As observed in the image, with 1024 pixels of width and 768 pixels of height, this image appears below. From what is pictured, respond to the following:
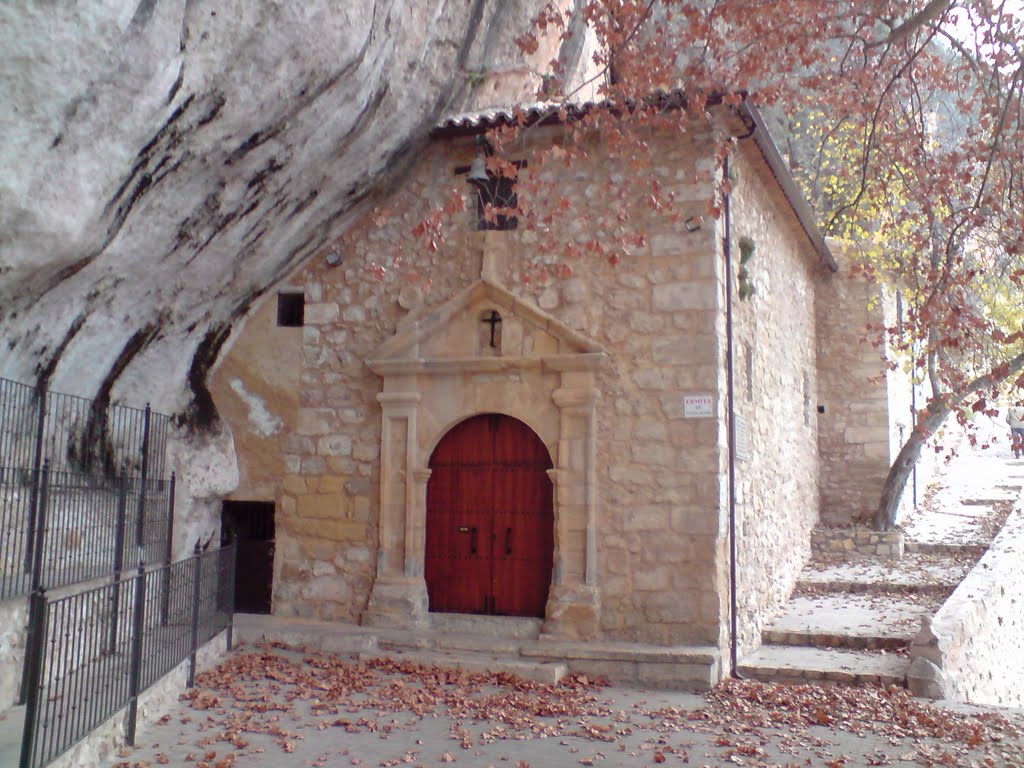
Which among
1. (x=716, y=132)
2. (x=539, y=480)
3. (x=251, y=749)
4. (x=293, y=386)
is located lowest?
(x=251, y=749)

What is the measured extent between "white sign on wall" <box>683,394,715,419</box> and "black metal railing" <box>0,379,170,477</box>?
4.48 meters

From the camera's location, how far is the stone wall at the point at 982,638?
7023 millimetres

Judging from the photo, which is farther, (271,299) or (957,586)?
(957,586)

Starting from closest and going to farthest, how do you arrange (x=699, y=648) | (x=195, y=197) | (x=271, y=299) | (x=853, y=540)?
(x=195, y=197) < (x=699, y=648) < (x=271, y=299) < (x=853, y=540)

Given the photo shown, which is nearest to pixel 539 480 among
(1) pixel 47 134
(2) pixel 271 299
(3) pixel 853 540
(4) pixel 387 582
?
(4) pixel 387 582

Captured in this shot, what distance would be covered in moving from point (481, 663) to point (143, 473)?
10.3ft

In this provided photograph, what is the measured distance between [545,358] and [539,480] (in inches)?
43.7

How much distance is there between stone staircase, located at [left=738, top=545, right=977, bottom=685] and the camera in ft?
24.0

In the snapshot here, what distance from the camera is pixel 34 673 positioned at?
12.8 feet

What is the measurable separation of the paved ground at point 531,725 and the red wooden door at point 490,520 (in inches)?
42.1

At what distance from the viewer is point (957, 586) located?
9562 millimetres

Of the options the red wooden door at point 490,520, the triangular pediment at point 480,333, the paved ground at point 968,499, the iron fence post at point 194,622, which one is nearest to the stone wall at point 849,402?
the paved ground at point 968,499

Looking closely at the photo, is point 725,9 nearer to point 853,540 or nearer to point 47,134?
point 47,134

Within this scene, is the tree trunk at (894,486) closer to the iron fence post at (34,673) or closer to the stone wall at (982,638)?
the stone wall at (982,638)
